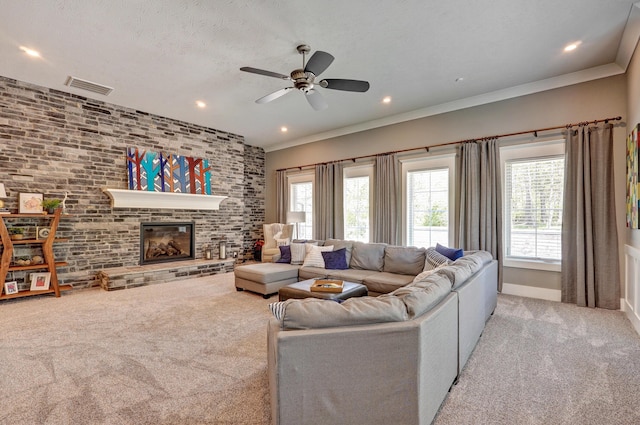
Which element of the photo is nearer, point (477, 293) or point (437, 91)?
point (477, 293)

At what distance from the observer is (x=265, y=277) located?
430 centimetres

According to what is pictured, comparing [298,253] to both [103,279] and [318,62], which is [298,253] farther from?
[103,279]

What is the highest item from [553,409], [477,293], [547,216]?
[547,216]

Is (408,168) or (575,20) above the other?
(575,20)

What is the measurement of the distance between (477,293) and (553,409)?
3.16 ft

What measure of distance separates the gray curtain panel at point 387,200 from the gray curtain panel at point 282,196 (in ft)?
8.46

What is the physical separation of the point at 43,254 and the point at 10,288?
1.85ft

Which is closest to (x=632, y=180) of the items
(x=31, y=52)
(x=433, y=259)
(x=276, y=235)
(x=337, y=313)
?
(x=433, y=259)

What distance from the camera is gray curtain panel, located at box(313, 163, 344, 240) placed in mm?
6512

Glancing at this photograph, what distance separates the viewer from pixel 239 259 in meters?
7.32

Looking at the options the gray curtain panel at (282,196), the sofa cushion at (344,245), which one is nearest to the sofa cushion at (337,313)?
the sofa cushion at (344,245)

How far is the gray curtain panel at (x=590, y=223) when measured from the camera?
376 cm

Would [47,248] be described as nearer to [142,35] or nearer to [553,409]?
[142,35]

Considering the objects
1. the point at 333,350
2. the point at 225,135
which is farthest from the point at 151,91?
the point at 333,350
